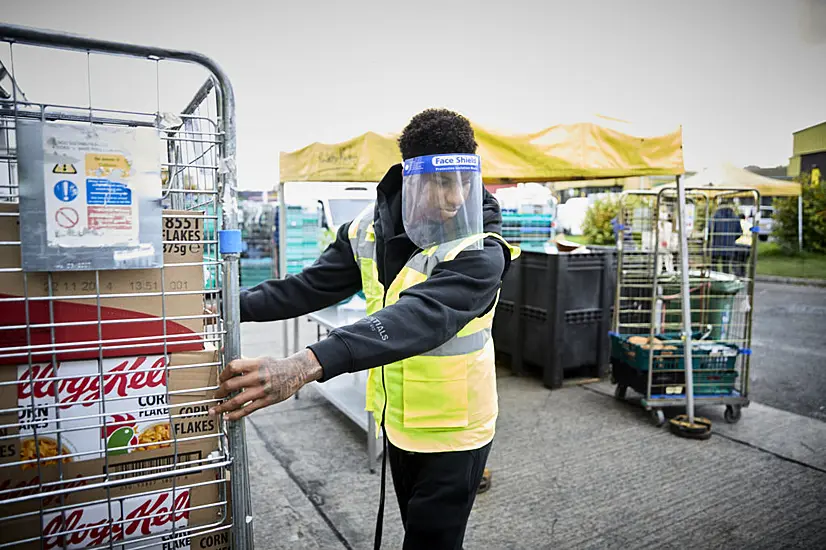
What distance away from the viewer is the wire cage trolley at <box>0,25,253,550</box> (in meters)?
1.22

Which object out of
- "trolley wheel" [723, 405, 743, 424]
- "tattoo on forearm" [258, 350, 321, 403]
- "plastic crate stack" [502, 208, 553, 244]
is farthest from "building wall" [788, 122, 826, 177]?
"tattoo on forearm" [258, 350, 321, 403]

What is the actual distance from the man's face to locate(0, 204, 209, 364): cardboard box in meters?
0.82

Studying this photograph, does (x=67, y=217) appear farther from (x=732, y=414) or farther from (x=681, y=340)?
(x=732, y=414)

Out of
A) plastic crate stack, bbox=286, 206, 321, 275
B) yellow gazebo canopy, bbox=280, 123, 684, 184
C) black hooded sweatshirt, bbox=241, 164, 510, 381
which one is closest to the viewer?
black hooded sweatshirt, bbox=241, 164, 510, 381

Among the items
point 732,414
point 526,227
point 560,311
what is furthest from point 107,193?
point 526,227

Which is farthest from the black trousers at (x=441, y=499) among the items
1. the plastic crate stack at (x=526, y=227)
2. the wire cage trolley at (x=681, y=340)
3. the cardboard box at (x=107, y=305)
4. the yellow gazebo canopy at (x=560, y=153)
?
the plastic crate stack at (x=526, y=227)

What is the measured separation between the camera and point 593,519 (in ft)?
10.9

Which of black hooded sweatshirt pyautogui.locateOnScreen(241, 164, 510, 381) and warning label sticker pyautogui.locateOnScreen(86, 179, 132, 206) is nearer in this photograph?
warning label sticker pyautogui.locateOnScreen(86, 179, 132, 206)

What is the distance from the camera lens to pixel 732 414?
4.91 metres

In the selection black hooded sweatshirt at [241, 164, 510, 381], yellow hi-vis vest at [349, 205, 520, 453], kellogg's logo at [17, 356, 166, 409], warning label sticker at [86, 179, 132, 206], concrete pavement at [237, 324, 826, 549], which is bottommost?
concrete pavement at [237, 324, 826, 549]

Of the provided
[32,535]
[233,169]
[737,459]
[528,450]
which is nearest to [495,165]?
[528,450]

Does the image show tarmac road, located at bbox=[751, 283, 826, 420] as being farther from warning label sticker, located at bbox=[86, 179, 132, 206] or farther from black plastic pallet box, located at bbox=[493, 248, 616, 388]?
warning label sticker, located at bbox=[86, 179, 132, 206]

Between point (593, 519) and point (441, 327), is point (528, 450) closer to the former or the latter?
point (593, 519)

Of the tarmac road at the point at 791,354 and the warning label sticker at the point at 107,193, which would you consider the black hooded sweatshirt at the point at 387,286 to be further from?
the tarmac road at the point at 791,354
